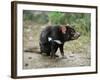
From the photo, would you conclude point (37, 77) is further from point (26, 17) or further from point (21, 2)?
point (21, 2)

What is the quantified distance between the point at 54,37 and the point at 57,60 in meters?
0.22

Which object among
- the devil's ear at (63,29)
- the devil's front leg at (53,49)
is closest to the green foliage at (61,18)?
the devil's ear at (63,29)

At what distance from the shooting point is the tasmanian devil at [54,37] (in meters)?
2.23

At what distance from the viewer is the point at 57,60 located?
7.50 ft

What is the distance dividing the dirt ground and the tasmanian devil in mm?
58

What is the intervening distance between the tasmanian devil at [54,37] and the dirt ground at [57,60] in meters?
0.06

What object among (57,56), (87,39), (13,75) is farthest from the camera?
(87,39)

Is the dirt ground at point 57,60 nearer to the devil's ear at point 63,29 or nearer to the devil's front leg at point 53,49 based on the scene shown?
the devil's front leg at point 53,49

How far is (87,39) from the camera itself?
8.00 feet

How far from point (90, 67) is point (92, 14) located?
0.55 meters

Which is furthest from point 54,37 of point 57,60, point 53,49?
point 57,60

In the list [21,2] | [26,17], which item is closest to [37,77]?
[26,17]

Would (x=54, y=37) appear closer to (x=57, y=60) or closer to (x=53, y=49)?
(x=53, y=49)

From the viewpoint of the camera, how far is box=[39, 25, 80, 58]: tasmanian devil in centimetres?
223
